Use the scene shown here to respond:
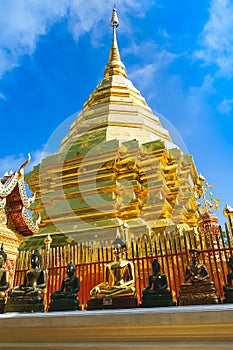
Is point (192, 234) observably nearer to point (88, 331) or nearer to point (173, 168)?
point (88, 331)

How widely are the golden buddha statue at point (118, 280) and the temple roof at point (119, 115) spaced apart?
6.98 meters

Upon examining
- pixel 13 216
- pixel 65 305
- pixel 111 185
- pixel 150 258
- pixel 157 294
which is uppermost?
pixel 111 185

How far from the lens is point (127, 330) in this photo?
313 cm

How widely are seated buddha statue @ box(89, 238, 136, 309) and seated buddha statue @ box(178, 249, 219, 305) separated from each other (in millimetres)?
754

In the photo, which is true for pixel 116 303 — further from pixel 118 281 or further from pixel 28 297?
pixel 28 297

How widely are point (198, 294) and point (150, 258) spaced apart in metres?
1.52

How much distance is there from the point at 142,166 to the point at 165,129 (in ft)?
16.5

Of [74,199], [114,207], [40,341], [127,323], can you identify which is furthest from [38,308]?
[74,199]

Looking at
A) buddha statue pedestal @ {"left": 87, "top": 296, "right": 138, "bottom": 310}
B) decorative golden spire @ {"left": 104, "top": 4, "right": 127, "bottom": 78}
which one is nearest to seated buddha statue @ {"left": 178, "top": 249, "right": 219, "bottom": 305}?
buddha statue pedestal @ {"left": 87, "top": 296, "right": 138, "bottom": 310}

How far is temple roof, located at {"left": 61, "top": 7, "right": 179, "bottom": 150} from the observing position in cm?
1284

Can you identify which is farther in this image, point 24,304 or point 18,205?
point 18,205

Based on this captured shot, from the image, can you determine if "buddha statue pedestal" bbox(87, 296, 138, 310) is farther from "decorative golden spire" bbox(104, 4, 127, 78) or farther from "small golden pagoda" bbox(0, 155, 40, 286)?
"decorative golden spire" bbox(104, 4, 127, 78)

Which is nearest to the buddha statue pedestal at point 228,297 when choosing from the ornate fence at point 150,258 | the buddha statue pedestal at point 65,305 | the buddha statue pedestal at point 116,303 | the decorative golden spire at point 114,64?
the ornate fence at point 150,258

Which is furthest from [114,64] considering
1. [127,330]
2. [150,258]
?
[127,330]
